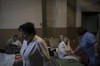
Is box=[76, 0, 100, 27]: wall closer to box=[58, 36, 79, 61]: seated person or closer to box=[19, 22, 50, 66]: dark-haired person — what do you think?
box=[58, 36, 79, 61]: seated person

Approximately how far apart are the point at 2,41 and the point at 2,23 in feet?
2.22

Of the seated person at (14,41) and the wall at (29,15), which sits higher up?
the wall at (29,15)

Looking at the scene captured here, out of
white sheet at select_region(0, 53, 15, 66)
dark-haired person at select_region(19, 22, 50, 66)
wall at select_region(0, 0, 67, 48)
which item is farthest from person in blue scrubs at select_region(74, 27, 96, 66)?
wall at select_region(0, 0, 67, 48)

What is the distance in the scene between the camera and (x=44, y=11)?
765 cm

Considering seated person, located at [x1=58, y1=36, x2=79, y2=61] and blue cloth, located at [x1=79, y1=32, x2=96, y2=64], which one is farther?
seated person, located at [x1=58, y1=36, x2=79, y2=61]

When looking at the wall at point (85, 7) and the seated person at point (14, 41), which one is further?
the wall at point (85, 7)

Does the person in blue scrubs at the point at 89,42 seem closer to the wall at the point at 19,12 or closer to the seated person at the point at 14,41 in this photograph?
the seated person at the point at 14,41

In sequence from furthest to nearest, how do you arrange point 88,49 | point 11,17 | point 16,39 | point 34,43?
point 11,17
point 16,39
point 88,49
point 34,43

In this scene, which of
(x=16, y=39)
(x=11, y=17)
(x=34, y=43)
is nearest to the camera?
(x=34, y=43)

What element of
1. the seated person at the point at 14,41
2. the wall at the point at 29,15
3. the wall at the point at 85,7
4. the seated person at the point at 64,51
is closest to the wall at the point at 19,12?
the wall at the point at 29,15

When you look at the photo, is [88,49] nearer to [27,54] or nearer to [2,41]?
[27,54]

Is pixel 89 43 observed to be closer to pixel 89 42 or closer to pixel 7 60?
pixel 89 42

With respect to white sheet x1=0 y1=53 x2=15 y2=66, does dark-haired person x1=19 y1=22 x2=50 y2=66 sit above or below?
above

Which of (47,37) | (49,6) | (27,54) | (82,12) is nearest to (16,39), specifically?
(47,37)
